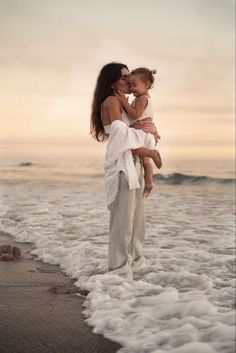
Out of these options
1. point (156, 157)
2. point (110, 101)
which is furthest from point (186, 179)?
point (110, 101)

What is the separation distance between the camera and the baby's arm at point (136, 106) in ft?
15.1

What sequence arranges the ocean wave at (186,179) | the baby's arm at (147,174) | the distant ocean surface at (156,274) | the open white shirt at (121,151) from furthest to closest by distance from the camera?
the ocean wave at (186,179)
the baby's arm at (147,174)
the open white shirt at (121,151)
the distant ocean surface at (156,274)

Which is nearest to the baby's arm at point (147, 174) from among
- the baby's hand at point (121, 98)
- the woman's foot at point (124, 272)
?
the baby's hand at point (121, 98)

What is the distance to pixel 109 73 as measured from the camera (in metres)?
4.62

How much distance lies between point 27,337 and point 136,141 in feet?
6.89

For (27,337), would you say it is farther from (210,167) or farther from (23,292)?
(210,167)

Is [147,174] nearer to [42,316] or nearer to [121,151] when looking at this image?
[121,151]

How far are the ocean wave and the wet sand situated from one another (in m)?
21.1

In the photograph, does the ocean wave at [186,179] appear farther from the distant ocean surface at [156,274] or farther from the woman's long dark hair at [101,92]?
the woman's long dark hair at [101,92]

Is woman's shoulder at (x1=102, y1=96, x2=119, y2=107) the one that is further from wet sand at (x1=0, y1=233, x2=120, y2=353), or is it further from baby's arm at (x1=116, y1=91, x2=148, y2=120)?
wet sand at (x1=0, y1=233, x2=120, y2=353)

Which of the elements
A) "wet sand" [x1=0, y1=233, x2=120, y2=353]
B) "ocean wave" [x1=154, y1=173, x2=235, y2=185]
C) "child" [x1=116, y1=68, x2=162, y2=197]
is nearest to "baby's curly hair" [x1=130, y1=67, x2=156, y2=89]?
"child" [x1=116, y1=68, x2=162, y2=197]

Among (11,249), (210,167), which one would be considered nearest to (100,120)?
(11,249)

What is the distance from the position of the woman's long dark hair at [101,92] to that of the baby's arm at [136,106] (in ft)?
0.48

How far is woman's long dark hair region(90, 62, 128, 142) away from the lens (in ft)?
15.2
